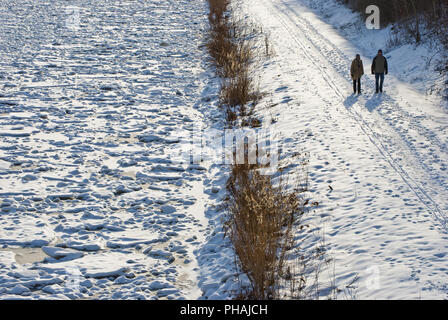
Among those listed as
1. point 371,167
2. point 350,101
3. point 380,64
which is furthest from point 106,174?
point 380,64

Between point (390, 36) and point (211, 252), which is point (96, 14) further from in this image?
point (211, 252)

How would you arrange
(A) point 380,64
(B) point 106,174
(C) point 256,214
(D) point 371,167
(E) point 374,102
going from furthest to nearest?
(A) point 380,64
(E) point 374,102
(B) point 106,174
(D) point 371,167
(C) point 256,214

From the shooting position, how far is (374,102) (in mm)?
13078

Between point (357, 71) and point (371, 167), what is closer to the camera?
point (371, 167)

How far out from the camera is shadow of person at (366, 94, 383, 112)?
498 inches

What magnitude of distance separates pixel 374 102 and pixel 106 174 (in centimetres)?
710

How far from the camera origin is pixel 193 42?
1944cm

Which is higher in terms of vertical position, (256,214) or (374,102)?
(374,102)

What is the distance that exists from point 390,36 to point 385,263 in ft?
46.1

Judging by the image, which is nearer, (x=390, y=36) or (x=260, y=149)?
(x=260, y=149)

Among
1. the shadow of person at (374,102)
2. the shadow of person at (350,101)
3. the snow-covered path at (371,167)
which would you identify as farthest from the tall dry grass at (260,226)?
the shadow of person at (374,102)

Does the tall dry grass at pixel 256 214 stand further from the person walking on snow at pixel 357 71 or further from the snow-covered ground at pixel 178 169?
the person walking on snow at pixel 357 71

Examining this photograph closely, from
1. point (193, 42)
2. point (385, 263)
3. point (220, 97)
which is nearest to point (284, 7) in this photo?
point (193, 42)

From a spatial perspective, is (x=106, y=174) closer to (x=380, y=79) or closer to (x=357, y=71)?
(x=357, y=71)
